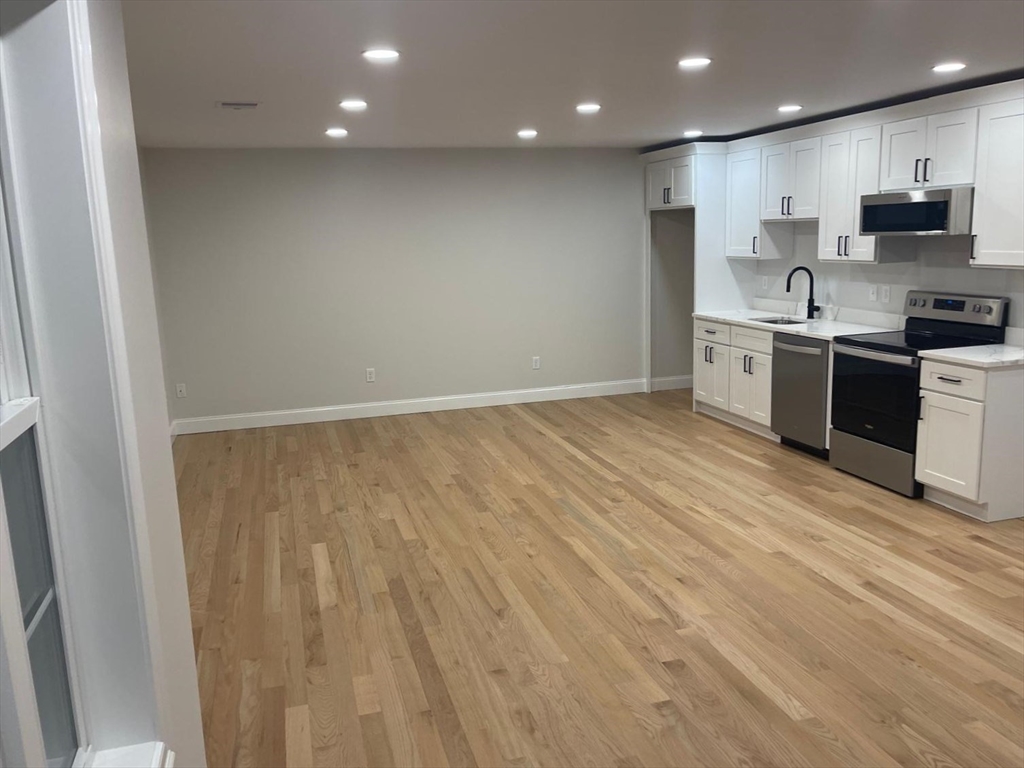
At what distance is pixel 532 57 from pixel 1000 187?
2805mm

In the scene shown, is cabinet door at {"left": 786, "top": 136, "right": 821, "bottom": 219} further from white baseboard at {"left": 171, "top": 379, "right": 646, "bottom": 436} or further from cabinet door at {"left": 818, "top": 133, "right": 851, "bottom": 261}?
white baseboard at {"left": 171, "top": 379, "right": 646, "bottom": 436}

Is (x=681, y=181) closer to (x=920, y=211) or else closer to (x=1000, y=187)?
(x=920, y=211)

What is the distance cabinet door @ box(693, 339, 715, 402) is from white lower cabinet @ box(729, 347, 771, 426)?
1.07 ft

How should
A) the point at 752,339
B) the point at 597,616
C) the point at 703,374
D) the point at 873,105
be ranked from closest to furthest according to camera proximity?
the point at 597,616, the point at 873,105, the point at 752,339, the point at 703,374

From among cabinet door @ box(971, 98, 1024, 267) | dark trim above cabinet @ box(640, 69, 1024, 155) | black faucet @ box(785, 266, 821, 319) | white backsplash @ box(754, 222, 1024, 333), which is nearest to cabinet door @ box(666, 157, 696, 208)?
dark trim above cabinet @ box(640, 69, 1024, 155)

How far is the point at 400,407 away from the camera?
7.37 meters

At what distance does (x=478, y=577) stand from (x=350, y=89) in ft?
8.55

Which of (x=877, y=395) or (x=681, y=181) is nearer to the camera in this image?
(x=877, y=395)

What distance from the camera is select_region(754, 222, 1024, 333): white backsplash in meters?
4.80

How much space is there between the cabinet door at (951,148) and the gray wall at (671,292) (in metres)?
3.17

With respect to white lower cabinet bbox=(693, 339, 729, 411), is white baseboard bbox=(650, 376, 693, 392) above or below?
below

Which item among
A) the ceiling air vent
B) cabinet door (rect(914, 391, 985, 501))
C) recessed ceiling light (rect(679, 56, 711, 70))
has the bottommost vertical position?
cabinet door (rect(914, 391, 985, 501))

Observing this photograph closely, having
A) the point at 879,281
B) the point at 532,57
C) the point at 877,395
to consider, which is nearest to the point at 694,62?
the point at 532,57

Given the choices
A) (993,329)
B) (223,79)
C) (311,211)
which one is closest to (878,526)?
(993,329)
